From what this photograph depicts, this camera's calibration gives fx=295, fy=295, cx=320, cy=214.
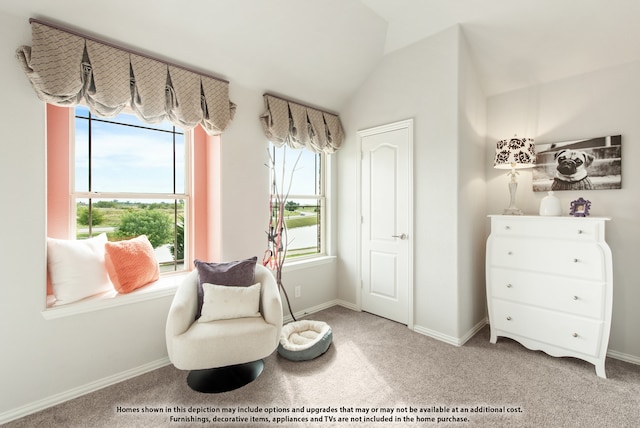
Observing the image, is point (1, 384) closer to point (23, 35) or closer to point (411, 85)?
point (23, 35)

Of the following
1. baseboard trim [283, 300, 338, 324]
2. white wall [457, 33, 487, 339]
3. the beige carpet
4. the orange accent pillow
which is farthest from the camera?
baseboard trim [283, 300, 338, 324]

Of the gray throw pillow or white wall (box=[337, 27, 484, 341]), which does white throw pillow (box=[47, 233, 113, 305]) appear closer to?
the gray throw pillow

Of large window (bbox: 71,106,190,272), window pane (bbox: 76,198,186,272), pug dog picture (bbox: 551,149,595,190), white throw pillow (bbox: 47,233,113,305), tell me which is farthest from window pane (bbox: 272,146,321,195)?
pug dog picture (bbox: 551,149,595,190)

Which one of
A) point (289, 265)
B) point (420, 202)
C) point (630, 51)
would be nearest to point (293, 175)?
point (289, 265)

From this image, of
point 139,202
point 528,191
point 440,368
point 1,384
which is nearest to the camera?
point 1,384

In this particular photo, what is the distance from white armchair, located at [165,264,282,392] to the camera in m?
1.87

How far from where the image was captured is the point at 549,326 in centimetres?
242

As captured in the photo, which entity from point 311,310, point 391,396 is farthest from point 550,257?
point 311,310

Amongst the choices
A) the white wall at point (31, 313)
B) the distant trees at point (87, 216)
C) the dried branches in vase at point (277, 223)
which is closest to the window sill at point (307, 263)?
the dried branches in vase at point (277, 223)

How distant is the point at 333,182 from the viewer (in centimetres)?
376

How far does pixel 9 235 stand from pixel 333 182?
2.89m

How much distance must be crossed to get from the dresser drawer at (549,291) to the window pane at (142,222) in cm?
295

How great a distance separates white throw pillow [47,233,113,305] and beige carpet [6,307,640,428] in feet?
2.29

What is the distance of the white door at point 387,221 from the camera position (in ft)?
10.1
